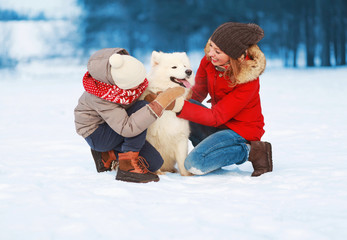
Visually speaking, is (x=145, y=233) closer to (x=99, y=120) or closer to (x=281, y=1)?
(x=99, y=120)

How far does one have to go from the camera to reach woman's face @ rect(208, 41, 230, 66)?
2.45 m

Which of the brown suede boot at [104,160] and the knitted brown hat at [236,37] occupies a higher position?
the knitted brown hat at [236,37]

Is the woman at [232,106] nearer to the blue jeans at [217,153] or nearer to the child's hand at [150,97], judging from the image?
the blue jeans at [217,153]

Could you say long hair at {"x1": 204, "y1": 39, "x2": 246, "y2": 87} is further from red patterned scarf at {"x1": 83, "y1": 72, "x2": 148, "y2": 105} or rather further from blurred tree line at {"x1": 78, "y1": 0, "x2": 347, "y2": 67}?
blurred tree line at {"x1": 78, "y1": 0, "x2": 347, "y2": 67}

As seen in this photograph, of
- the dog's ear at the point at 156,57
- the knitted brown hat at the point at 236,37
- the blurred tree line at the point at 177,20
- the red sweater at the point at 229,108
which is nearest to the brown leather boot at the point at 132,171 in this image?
the red sweater at the point at 229,108

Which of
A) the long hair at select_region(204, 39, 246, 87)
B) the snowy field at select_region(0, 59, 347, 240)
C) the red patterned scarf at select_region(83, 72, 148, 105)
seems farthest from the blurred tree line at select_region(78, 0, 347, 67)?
the red patterned scarf at select_region(83, 72, 148, 105)

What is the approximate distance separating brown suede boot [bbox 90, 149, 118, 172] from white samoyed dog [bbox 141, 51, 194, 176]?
0.29 meters

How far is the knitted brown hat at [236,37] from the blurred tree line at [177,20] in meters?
15.4

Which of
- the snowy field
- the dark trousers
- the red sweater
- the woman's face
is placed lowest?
the snowy field

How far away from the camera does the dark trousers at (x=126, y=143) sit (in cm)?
236

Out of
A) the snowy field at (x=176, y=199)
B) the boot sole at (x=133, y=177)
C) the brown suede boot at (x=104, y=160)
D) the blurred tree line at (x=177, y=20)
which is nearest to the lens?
the snowy field at (x=176, y=199)

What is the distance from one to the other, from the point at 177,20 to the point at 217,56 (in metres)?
16.3

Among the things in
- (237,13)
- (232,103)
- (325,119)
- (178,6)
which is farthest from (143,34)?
(232,103)

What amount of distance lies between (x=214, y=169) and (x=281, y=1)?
17519mm
